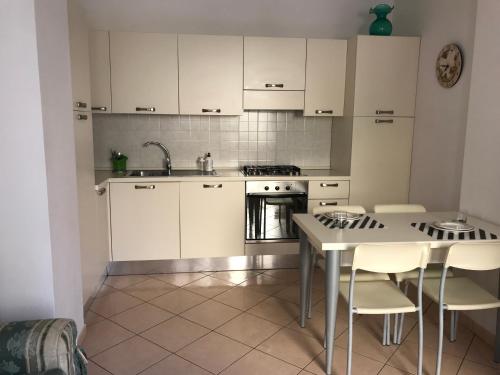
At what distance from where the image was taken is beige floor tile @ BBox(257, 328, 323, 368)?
8.02ft

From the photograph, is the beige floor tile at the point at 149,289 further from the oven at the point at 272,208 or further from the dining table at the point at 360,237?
the dining table at the point at 360,237

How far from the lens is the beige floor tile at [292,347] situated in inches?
96.2

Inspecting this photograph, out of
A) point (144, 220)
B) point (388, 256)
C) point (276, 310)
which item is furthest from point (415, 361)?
point (144, 220)

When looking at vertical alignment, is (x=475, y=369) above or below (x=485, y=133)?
below

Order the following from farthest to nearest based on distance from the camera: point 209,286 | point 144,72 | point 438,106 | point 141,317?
point 144,72, point 209,286, point 438,106, point 141,317

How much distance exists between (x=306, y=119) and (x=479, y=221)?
2.03 m

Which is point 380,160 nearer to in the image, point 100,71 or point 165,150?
point 165,150

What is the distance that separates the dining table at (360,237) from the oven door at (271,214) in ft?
3.61

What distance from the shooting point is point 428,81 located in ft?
11.5

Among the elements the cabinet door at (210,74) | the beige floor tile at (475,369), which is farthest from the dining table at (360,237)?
the cabinet door at (210,74)

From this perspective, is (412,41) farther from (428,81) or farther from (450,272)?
(450,272)

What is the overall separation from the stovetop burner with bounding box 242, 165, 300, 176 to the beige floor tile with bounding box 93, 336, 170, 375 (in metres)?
1.72

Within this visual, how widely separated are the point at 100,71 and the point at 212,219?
1566 millimetres

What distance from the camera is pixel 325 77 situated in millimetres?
3832
